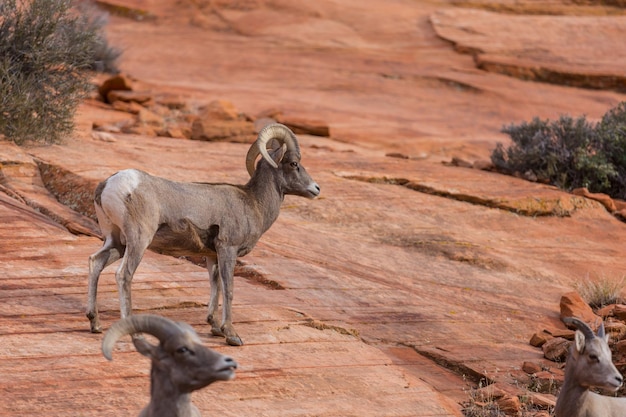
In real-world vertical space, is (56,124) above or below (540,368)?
above

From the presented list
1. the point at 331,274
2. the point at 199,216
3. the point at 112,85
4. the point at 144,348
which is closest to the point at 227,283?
the point at 199,216

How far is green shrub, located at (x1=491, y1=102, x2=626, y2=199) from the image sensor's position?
17734 millimetres

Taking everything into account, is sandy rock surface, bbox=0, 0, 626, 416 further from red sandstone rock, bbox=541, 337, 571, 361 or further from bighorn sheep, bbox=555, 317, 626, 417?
bighorn sheep, bbox=555, 317, 626, 417

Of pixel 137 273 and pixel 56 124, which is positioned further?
pixel 56 124

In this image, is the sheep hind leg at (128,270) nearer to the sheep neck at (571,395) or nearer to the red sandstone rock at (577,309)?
→ the sheep neck at (571,395)

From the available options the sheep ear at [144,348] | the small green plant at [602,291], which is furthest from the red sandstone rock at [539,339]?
the sheep ear at [144,348]

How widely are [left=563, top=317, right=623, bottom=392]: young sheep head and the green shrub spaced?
31.9 feet

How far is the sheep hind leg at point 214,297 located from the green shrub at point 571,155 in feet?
31.4

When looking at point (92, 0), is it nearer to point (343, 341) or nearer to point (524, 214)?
point (524, 214)

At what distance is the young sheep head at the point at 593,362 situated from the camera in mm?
7867

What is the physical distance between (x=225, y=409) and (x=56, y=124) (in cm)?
788

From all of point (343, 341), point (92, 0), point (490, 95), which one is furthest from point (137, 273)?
point (92, 0)

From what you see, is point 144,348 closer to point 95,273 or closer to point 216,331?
point 95,273

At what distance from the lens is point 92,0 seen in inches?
1331
